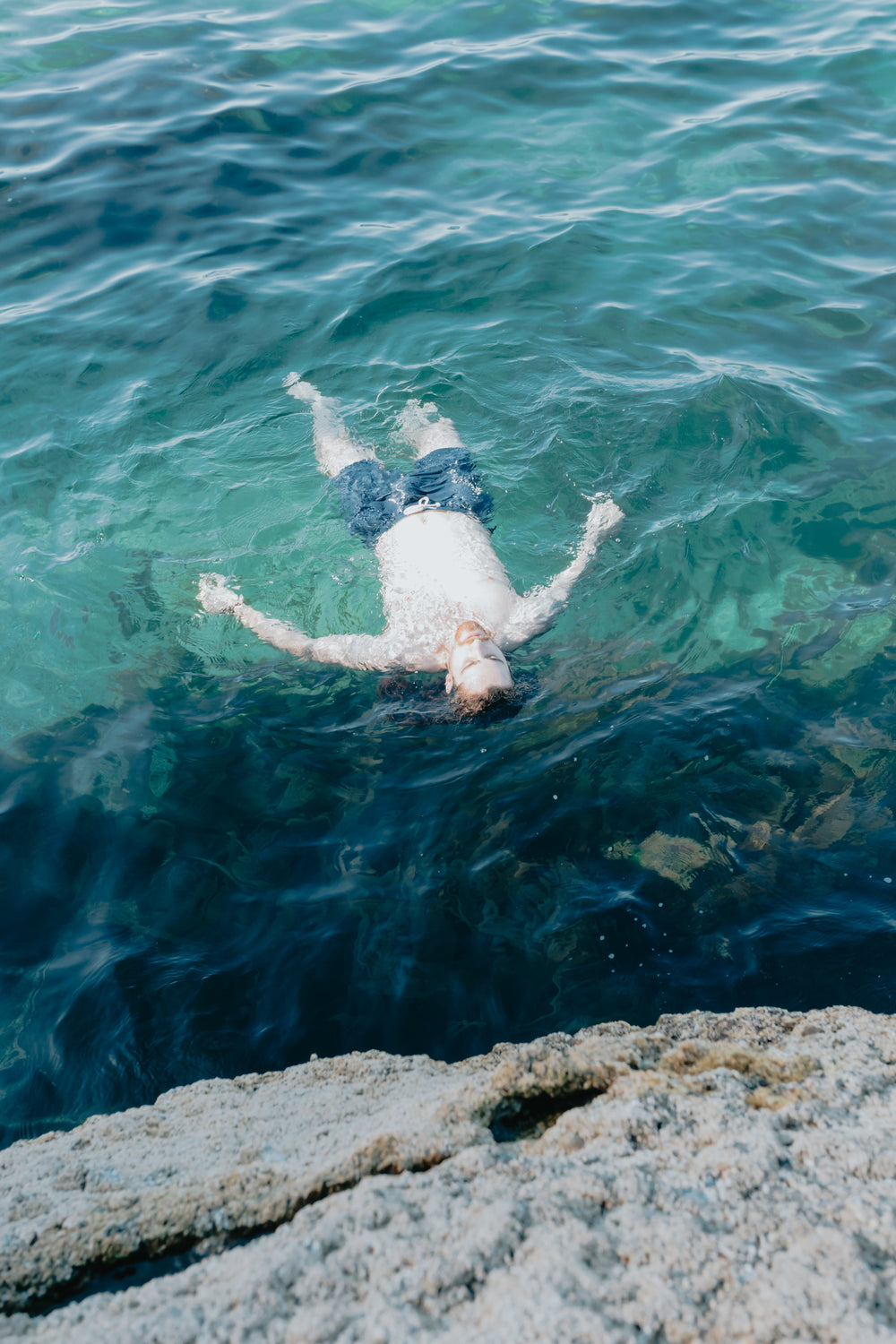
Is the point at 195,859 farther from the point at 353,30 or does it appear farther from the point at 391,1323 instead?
the point at 353,30

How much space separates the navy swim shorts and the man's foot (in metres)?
1.34

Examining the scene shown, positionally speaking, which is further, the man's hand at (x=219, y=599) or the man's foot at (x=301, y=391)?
the man's foot at (x=301, y=391)

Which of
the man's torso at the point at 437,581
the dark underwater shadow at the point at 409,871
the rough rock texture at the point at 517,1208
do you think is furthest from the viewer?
the man's torso at the point at 437,581

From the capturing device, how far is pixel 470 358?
8.34 m

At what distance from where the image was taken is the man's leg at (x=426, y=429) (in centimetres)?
742

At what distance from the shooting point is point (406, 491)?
680cm

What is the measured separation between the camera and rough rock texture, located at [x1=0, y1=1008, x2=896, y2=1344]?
1594 millimetres

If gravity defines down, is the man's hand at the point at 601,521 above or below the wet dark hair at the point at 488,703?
above

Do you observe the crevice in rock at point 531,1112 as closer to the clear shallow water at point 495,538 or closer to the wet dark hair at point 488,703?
the clear shallow water at point 495,538

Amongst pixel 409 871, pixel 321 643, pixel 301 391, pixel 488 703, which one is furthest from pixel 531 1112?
pixel 301 391

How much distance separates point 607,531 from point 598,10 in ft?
42.0

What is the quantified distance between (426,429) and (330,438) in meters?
0.86

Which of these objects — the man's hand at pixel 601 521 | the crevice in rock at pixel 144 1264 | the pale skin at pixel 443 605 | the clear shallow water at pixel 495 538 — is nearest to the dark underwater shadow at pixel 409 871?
the clear shallow water at pixel 495 538

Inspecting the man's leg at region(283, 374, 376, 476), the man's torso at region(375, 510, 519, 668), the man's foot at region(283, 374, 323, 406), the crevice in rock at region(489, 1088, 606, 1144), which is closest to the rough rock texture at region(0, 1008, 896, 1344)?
the crevice in rock at region(489, 1088, 606, 1144)
